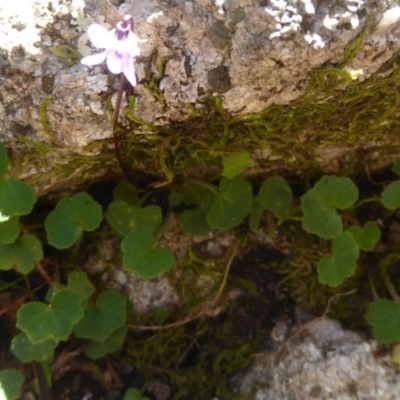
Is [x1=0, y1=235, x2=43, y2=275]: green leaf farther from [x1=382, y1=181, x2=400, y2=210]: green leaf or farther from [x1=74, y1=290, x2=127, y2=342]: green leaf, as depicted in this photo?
[x1=382, y1=181, x2=400, y2=210]: green leaf

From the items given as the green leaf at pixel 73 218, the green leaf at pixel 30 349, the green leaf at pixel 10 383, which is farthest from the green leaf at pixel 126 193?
the green leaf at pixel 10 383

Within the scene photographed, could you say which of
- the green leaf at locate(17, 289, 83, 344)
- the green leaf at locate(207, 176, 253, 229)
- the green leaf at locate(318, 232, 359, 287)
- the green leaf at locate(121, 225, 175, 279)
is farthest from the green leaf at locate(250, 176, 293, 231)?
the green leaf at locate(17, 289, 83, 344)

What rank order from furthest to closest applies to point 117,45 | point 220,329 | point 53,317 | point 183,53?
point 220,329 < point 53,317 < point 183,53 < point 117,45

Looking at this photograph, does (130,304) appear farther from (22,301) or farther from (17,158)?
(17,158)

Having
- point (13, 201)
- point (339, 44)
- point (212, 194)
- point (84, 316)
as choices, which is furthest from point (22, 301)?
point (339, 44)

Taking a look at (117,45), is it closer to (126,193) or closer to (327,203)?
(126,193)

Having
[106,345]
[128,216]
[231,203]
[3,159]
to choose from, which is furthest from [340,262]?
[3,159]
